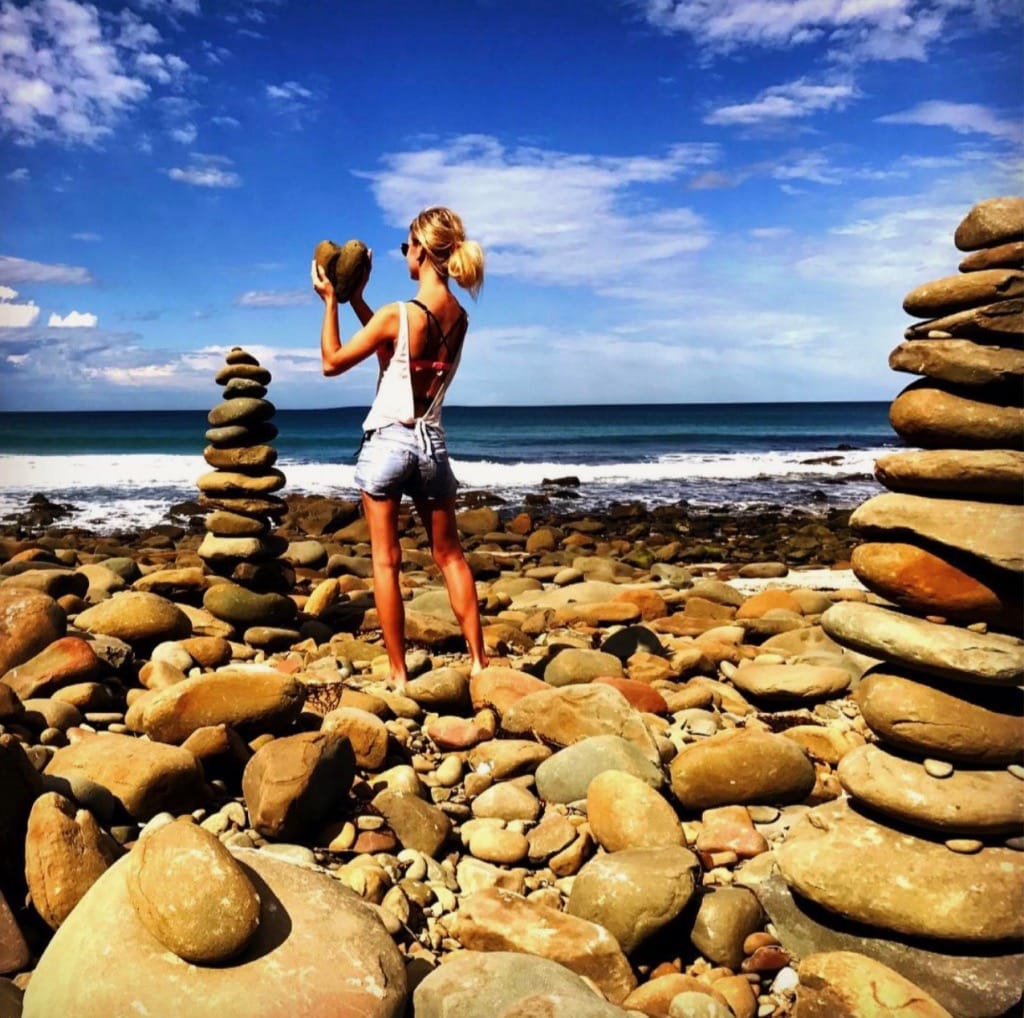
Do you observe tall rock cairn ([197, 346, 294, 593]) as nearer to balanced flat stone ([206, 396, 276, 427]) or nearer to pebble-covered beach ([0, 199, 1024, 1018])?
balanced flat stone ([206, 396, 276, 427])

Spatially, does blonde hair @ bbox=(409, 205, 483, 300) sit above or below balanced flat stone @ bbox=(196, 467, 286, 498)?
above

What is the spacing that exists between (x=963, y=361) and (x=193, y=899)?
10.3 ft

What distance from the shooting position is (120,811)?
398 cm

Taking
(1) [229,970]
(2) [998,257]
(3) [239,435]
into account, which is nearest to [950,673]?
(2) [998,257]

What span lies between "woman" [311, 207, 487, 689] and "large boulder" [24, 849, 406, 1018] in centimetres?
274

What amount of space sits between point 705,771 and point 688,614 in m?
4.41

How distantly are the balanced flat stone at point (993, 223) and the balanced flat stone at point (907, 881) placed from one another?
2218 millimetres

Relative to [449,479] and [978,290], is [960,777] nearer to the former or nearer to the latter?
[978,290]

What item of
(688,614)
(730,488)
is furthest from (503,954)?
(730,488)

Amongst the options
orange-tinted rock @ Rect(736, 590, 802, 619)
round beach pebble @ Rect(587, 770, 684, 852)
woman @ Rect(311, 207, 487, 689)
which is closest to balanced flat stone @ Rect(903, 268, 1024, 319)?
round beach pebble @ Rect(587, 770, 684, 852)

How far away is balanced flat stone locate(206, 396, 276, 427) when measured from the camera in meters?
7.35

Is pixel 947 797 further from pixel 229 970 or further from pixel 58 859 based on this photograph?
pixel 58 859

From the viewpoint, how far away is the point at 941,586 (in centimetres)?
353

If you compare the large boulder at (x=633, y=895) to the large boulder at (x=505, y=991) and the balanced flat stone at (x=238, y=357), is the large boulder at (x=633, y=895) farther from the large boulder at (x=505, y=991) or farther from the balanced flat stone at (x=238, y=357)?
the balanced flat stone at (x=238, y=357)
